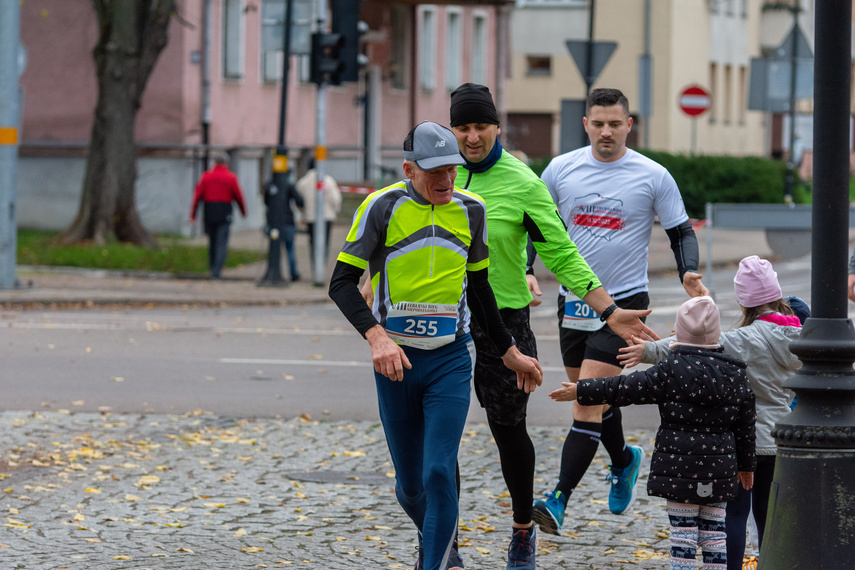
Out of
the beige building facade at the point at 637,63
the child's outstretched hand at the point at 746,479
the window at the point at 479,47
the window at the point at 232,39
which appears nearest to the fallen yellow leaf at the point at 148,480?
the child's outstretched hand at the point at 746,479

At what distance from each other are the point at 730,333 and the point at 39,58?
2822 cm

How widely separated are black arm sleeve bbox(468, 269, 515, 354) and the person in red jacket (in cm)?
1639

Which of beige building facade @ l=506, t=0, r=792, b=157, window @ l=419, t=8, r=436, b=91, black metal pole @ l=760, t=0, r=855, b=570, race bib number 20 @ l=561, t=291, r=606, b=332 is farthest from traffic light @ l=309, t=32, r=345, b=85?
beige building facade @ l=506, t=0, r=792, b=157

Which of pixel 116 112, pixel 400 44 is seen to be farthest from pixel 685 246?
pixel 400 44

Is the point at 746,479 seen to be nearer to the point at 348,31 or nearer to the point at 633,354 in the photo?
the point at 633,354

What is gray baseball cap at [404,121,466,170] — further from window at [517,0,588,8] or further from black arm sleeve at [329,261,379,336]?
window at [517,0,588,8]

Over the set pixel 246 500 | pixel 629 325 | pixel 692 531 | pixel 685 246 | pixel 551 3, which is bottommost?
pixel 246 500

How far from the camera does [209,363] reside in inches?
513

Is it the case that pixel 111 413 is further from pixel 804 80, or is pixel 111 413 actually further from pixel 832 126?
pixel 804 80

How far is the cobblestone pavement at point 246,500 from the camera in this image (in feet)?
21.4

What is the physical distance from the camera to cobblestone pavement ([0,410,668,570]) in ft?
21.4

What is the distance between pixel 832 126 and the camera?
17.6 feet

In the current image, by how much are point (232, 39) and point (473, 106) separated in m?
28.0

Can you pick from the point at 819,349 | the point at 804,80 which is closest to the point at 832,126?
the point at 819,349
